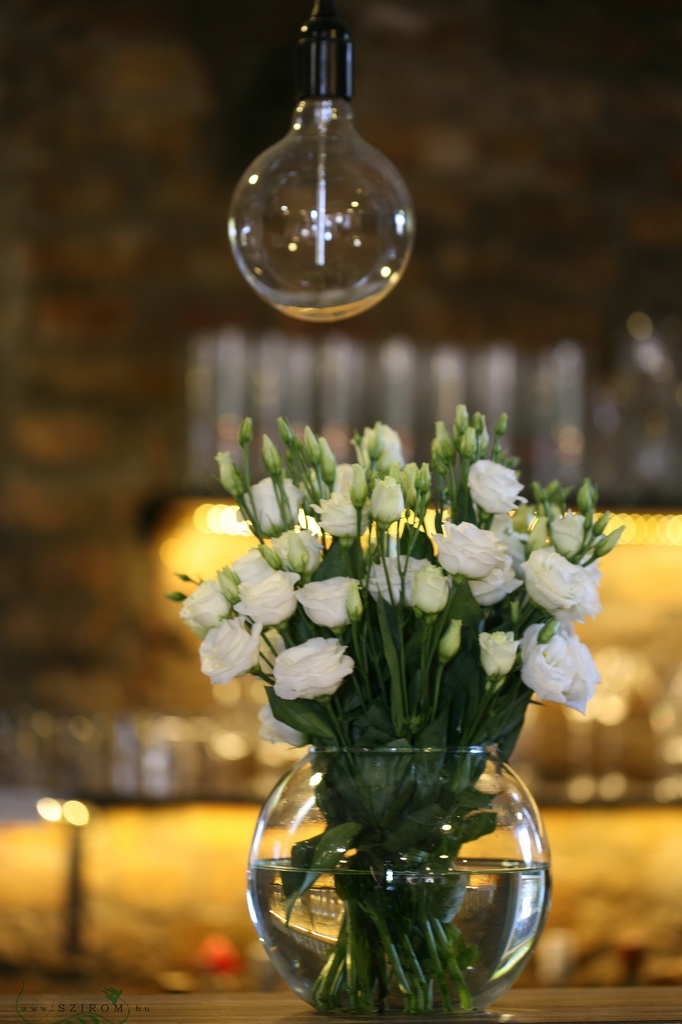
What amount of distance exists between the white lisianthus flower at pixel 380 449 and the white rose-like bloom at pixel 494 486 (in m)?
0.08

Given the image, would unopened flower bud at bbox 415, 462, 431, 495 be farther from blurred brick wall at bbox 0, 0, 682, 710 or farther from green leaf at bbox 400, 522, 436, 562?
blurred brick wall at bbox 0, 0, 682, 710

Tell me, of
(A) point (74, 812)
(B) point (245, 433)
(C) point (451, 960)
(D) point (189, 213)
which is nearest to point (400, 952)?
(C) point (451, 960)

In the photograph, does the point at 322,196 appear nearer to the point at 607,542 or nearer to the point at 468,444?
the point at 468,444

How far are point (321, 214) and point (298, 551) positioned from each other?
29cm

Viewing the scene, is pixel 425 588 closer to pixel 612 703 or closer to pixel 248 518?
pixel 248 518

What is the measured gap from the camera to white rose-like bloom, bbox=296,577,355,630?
34.2 inches

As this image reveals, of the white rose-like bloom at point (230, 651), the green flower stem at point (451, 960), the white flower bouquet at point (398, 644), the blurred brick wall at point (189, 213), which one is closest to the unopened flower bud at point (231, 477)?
the white flower bouquet at point (398, 644)

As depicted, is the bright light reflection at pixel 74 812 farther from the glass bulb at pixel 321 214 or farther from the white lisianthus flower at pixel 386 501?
the white lisianthus flower at pixel 386 501

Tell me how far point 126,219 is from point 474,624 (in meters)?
2.40

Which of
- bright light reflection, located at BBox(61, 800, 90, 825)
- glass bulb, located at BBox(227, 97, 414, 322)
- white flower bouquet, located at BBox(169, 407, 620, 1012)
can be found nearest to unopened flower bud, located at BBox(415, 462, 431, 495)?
white flower bouquet, located at BBox(169, 407, 620, 1012)

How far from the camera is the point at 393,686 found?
889 mm

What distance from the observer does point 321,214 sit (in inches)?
40.9

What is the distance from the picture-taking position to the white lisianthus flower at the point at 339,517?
0.88 m

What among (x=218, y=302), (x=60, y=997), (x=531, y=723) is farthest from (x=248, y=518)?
(x=218, y=302)
